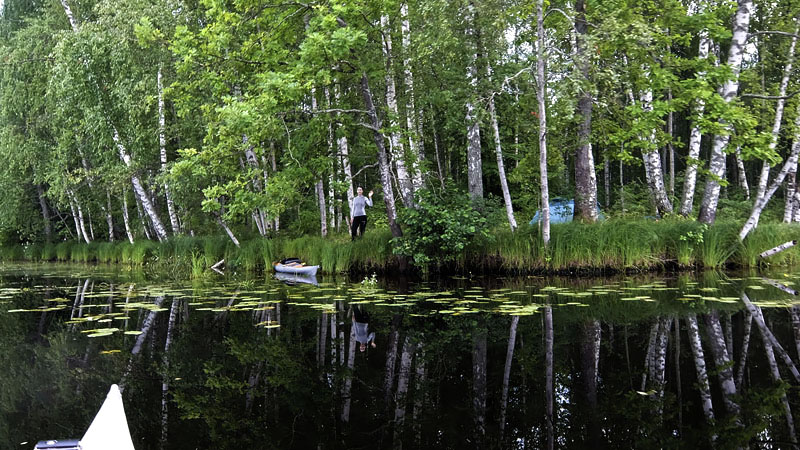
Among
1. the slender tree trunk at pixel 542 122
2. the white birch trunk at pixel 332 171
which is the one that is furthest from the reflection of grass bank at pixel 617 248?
the white birch trunk at pixel 332 171

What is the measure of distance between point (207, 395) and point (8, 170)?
79.8ft

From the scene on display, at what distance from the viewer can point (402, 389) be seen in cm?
375

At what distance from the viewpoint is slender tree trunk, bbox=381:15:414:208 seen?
11734 mm

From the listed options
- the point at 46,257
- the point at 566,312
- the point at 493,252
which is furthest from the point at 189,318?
the point at 46,257

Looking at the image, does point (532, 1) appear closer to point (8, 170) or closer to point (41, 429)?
point (41, 429)

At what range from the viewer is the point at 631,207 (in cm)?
1752

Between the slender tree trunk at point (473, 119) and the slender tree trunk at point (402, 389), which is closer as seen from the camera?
the slender tree trunk at point (402, 389)

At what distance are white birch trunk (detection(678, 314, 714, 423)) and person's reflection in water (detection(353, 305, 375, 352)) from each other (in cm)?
267

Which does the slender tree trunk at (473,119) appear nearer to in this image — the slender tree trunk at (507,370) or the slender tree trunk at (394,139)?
the slender tree trunk at (394,139)

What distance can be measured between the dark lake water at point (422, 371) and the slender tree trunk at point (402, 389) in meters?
0.02

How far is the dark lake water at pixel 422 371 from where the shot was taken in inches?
116

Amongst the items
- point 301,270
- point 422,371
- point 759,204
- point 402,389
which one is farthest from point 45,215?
point 759,204

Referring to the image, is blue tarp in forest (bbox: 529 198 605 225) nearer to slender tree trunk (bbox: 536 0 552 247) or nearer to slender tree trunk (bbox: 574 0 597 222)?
slender tree trunk (bbox: 536 0 552 247)

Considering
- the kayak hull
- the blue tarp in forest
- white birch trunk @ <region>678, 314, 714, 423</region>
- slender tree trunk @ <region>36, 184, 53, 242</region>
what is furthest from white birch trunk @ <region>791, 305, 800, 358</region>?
slender tree trunk @ <region>36, 184, 53, 242</region>
